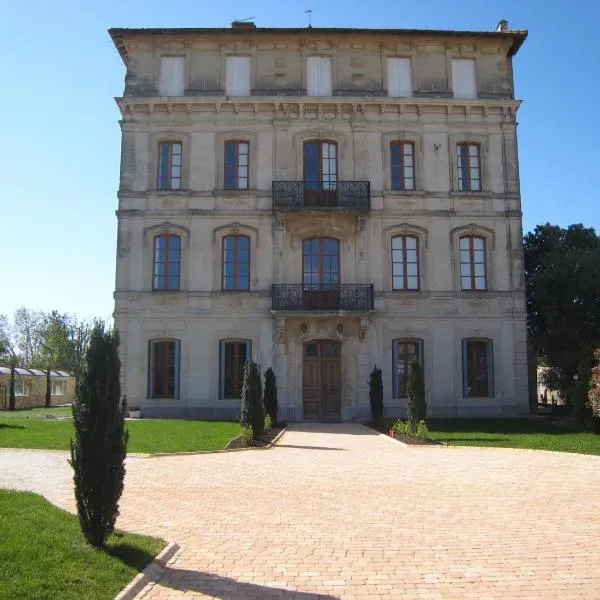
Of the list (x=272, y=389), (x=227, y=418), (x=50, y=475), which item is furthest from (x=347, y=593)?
(x=227, y=418)

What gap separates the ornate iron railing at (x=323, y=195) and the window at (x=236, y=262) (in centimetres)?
204

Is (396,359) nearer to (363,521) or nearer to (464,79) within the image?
(464,79)

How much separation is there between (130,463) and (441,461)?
6134 mm

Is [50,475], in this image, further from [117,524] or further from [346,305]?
[346,305]

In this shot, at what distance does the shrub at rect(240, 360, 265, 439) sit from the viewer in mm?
17438

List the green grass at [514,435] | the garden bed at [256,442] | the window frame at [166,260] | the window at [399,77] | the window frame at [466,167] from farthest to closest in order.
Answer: the window at [399,77] < the window frame at [466,167] < the window frame at [166,260] < the garden bed at [256,442] < the green grass at [514,435]

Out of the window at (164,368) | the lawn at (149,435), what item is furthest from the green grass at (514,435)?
the window at (164,368)

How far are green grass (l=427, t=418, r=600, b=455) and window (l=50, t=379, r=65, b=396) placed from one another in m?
30.1

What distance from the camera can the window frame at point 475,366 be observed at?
25.8 m

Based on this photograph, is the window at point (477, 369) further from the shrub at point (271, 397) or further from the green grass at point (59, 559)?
the green grass at point (59, 559)

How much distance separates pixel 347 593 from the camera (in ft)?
18.0

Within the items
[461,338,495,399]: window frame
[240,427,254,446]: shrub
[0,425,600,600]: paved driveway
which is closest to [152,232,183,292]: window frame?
[240,427,254,446]: shrub

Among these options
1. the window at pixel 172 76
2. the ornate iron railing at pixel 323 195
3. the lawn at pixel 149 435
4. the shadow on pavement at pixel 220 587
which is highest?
the window at pixel 172 76

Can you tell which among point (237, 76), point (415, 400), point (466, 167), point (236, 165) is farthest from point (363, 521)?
point (237, 76)
